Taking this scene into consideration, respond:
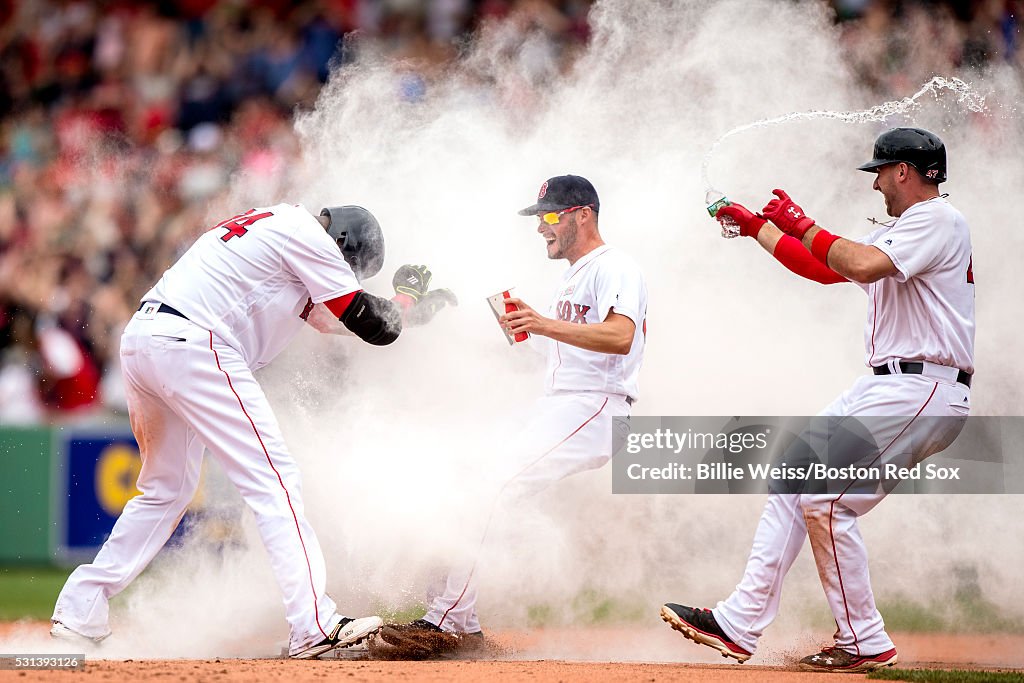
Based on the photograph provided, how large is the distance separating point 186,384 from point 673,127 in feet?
12.0

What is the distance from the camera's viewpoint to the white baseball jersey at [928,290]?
4.70 metres

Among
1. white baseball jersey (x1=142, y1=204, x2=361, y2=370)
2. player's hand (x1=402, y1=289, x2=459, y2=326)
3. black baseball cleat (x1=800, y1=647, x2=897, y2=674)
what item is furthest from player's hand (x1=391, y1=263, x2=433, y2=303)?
black baseball cleat (x1=800, y1=647, x2=897, y2=674)

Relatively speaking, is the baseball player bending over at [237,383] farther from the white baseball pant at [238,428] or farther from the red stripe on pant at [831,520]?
the red stripe on pant at [831,520]

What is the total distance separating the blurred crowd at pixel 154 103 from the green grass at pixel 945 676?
12.6 ft

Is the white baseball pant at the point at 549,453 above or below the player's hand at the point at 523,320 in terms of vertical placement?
below

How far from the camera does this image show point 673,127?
22.9 feet

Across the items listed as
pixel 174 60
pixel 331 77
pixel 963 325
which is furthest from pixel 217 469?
pixel 174 60

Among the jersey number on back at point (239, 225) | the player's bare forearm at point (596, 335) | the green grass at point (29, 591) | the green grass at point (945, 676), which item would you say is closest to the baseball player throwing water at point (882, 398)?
the green grass at point (945, 676)

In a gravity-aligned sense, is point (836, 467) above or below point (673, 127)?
below

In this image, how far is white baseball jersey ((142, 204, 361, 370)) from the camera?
15.4 ft

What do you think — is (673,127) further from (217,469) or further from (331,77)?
(217,469)

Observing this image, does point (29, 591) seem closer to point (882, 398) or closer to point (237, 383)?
point (237, 383)

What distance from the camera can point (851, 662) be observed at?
186 inches

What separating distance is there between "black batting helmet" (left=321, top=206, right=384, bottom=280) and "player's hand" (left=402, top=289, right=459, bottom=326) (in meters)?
0.33
